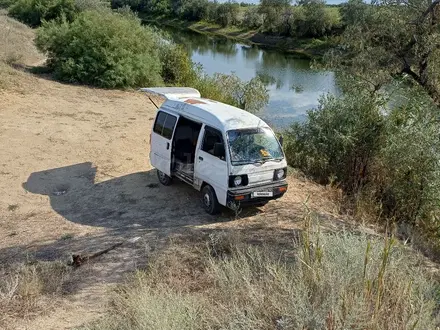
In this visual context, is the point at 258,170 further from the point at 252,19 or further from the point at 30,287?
the point at 252,19

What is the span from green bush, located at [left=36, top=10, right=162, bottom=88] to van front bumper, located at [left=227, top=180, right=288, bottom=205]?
46.1 feet

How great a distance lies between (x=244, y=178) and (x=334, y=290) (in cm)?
472

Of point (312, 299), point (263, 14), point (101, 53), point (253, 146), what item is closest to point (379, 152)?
point (253, 146)

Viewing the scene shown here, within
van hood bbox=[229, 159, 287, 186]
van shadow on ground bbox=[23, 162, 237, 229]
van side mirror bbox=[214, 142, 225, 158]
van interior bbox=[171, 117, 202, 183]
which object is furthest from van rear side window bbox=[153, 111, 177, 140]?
van hood bbox=[229, 159, 287, 186]

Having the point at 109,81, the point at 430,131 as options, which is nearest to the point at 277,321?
the point at 430,131

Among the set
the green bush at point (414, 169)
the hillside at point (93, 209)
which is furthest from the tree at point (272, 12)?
A: the green bush at point (414, 169)

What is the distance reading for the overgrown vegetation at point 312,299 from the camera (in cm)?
385

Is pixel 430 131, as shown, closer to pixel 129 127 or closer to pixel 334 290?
pixel 334 290

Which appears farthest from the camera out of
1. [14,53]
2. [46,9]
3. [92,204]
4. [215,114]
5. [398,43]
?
[46,9]

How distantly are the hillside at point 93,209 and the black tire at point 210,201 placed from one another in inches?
7.4

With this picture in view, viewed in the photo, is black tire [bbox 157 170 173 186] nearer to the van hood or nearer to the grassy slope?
the van hood

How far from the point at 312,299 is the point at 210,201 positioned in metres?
5.10

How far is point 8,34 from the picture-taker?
28281 millimetres

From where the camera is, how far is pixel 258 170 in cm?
886
